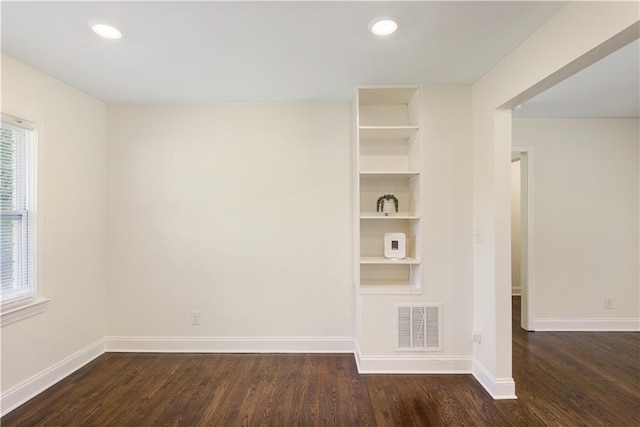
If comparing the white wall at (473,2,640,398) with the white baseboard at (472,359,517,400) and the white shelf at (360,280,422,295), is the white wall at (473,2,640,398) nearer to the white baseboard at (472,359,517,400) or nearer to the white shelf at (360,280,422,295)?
the white baseboard at (472,359,517,400)

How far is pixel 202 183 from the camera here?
317cm

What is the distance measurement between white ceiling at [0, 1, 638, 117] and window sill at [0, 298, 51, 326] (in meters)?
1.80

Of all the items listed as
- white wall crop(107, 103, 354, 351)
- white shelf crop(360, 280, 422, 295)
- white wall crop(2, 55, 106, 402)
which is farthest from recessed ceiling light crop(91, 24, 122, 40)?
white shelf crop(360, 280, 422, 295)

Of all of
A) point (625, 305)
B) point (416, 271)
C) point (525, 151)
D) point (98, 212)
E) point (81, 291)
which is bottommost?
point (625, 305)

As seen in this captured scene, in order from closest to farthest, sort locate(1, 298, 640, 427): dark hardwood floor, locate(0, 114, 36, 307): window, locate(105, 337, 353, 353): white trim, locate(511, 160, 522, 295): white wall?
locate(1, 298, 640, 427): dark hardwood floor → locate(0, 114, 36, 307): window → locate(105, 337, 353, 353): white trim → locate(511, 160, 522, 295): white wall

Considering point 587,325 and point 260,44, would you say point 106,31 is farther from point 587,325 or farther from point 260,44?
point 587,325

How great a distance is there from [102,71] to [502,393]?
3939mm

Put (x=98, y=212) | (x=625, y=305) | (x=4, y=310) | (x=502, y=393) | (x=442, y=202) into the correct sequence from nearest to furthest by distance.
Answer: (x=4, y=310) → (x=502, y=393) → (x=442, y=202) → (x=98, y=212) → (x=625, y=305)

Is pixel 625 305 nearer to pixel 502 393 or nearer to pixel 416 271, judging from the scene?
pixel 502 393

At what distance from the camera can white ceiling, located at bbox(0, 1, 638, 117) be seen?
1.72 metres

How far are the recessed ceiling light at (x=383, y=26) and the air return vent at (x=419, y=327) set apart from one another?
6.90 ft

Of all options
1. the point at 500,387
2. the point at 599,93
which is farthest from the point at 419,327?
the point at 599,93

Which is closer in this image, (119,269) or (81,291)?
(81,291)

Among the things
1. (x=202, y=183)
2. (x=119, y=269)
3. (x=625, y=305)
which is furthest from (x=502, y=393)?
(x=119, y=269)
